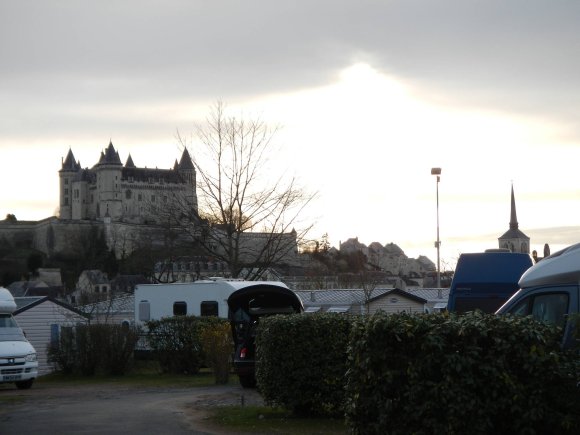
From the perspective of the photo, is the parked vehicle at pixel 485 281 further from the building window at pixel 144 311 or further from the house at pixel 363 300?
the house at pixel 363 300

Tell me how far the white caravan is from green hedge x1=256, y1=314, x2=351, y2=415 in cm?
1364

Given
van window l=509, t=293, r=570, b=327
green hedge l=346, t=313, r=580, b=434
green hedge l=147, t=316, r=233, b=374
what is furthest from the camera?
green hedge l=147, t=316, r=233, b=374

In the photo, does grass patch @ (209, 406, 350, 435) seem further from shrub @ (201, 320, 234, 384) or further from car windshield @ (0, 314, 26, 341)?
car windshield @ (0, 314, 26, 341)

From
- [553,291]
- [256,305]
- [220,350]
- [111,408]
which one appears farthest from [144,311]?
[553,291]

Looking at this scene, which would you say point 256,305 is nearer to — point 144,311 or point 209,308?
point 209,308

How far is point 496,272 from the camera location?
54.0ft

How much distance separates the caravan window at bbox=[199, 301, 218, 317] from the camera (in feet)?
94.8

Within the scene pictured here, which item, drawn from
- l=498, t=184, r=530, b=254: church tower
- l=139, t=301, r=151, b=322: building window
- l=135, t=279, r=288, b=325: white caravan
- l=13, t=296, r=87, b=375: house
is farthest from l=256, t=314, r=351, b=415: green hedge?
l=498, t=184, r=530, b=254: church tower

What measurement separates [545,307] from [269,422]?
5138mm

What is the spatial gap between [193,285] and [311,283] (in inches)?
1690

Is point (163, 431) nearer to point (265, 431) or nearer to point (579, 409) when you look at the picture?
point (265, 431)

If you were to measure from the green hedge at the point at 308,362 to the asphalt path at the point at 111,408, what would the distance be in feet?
3.71

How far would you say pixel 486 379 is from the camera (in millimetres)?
8344

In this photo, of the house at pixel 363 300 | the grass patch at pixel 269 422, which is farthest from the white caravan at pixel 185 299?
the house at pixel 363 300
